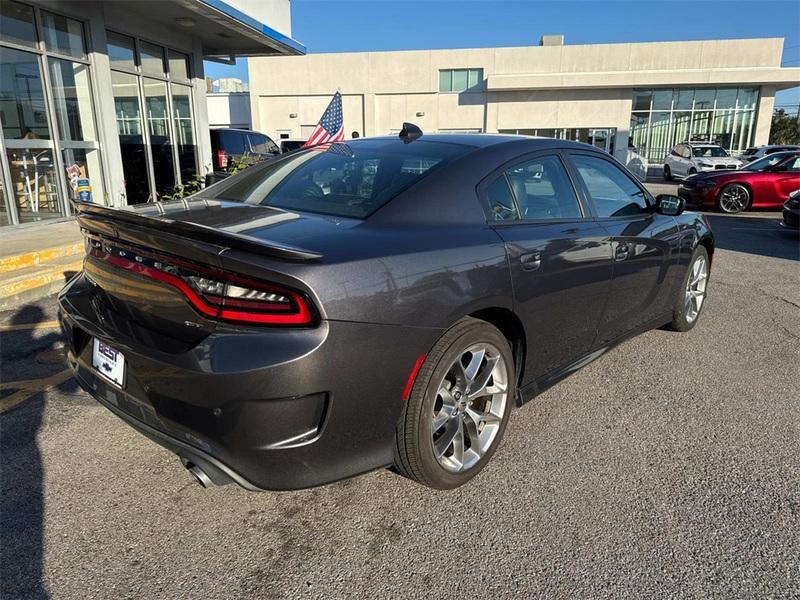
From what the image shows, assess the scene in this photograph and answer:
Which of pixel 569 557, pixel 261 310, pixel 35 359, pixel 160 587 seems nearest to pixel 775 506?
pixel 569 557

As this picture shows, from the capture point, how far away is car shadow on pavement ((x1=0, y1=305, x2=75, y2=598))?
201cm

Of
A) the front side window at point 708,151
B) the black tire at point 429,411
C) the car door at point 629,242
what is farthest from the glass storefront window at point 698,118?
the black tire at point 429,411

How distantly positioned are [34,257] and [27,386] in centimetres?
319

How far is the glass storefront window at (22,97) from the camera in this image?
785cm

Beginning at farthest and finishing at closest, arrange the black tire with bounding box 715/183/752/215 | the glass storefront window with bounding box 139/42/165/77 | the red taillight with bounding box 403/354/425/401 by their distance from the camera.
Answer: the black tire with bounding box 715/183/752/215, the glass storefront window with bounding box 139/42/165/77, the red taillight with bounding box 403/354/425/401

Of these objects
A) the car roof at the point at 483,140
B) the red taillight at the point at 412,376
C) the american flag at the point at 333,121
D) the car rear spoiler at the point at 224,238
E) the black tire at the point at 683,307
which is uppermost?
the american flag at the point at 333,121

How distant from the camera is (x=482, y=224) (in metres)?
2.60

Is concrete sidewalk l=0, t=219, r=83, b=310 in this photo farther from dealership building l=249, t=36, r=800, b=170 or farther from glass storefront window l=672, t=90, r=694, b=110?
glass storefront window l=672, t=90, r=694, b=110

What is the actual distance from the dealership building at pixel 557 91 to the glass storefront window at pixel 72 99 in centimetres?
2582

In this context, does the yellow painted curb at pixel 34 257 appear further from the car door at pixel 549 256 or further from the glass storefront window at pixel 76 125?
the car door at pixel 549 256

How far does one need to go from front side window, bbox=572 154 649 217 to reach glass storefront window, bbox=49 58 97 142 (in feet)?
28.1

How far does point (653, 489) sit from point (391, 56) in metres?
36.5

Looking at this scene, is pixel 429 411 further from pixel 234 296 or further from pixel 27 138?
pixel 27 138

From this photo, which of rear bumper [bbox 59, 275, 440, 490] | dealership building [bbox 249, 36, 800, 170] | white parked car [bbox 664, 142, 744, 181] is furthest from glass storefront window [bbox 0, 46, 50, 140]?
dealership building [bbox 249, 36, 800, 170]
